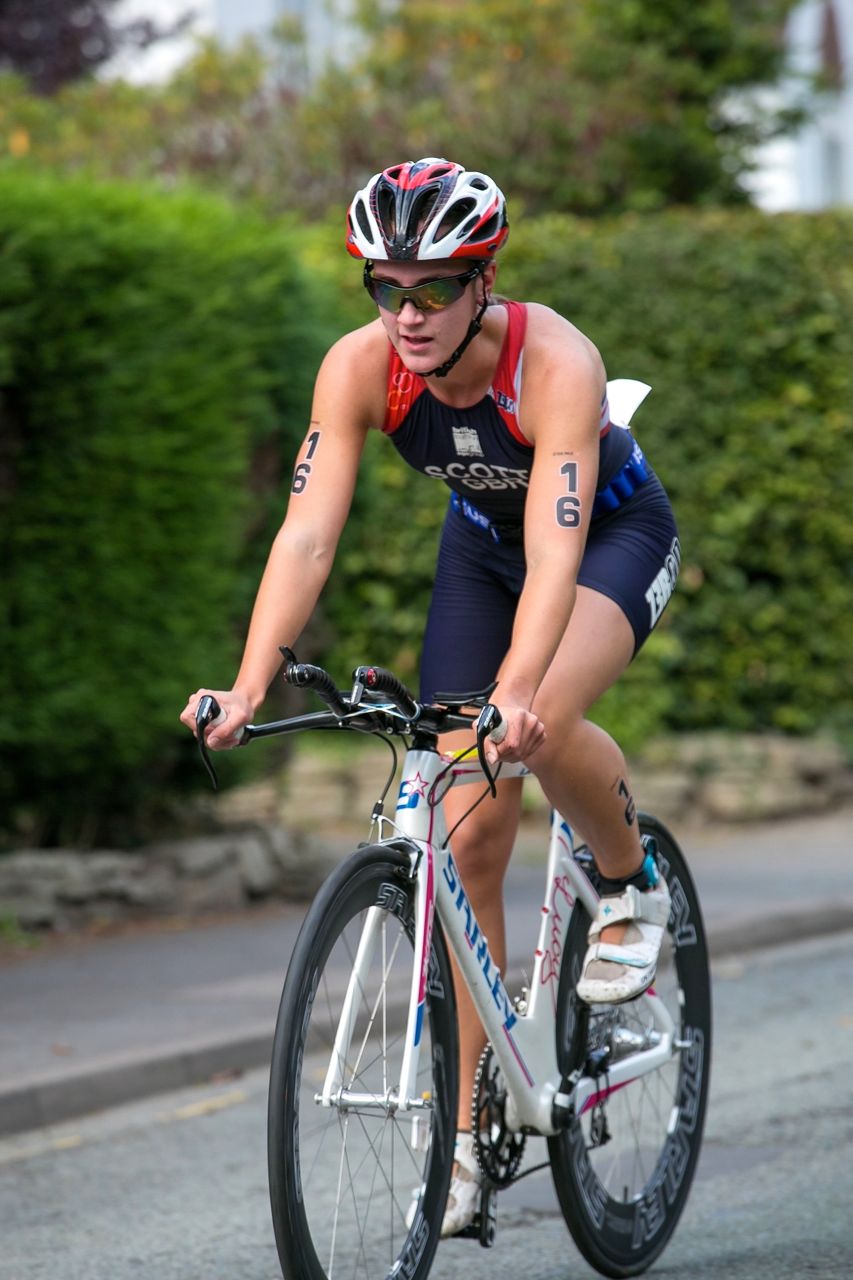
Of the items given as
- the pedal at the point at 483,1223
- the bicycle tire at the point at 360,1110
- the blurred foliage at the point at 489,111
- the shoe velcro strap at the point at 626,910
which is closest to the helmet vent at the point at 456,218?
the bicycle tire at the point at 360,1110

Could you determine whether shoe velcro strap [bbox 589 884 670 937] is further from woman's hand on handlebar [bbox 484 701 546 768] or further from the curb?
the curb

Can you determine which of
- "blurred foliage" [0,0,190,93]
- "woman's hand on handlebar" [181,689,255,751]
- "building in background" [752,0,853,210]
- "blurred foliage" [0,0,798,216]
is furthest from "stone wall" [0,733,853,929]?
"building in background" [752,0,853,210]

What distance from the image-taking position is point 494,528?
409 centimetres

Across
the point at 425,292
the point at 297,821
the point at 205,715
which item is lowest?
the point at 297,821

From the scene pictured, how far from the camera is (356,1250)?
3422 mm

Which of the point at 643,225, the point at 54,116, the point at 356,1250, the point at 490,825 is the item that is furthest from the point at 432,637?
the point at 54,116

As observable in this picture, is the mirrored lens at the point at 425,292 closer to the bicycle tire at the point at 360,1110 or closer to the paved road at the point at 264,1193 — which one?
the bicycle tire at the point at 360,1110

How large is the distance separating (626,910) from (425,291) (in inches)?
54.3

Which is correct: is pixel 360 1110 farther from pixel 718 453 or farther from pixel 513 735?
pixel 718 453

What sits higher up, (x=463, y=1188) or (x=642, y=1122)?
(x=463, y=1188)

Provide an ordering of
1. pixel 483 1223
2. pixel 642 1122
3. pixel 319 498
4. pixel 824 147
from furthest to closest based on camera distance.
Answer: pixel 824 147 → pixel 642 1122 → pixel 483 1223 → pixel 319 498

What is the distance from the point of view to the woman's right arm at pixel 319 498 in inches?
139

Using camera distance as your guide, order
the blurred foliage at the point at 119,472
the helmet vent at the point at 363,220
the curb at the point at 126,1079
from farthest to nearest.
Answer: the blurred foliage at the point at 119,472, the curb at the point at 126,1079, the helmet vent at the point at 363,220

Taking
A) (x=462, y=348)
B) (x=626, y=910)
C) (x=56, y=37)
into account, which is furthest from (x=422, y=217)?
(x=56, y=37)
